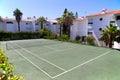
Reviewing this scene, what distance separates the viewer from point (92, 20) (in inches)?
1516

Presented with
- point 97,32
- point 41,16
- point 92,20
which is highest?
point 41,16

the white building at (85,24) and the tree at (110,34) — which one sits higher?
the white building at (85,24)

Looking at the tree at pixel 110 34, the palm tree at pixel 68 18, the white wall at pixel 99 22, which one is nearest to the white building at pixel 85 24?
the white wall at pixel 99 22

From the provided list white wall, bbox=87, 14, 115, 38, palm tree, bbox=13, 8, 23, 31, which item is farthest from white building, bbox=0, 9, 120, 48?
palm tree, bbox=13, 8, 23, 31

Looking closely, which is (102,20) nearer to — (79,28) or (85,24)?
(85,24)

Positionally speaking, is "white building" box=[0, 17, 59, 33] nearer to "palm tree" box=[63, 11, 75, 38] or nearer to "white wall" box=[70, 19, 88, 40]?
"white wall" box=[70, 19, 88, 40]

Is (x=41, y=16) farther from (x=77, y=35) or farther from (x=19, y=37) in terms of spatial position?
(x=77, y=35)

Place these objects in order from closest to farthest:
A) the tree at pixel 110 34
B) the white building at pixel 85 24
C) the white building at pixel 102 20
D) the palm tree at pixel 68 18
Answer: the tree at pixel 110 34 < the white building at pixel 102 20 < the white building at pixel 85 24 < the palm tree at pixel 68 18

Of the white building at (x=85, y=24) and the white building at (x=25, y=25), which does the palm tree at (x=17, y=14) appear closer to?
the white building at (x=25, y=25)

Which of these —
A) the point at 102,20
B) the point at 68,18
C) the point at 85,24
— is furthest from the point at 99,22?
the point at 68,18

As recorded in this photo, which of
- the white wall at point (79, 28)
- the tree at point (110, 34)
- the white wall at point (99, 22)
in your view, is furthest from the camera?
the white wall at point (79, 28)

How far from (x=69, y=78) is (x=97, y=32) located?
29244 mm

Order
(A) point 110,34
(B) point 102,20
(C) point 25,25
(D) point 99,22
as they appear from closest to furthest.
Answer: (A) point 110,34 → (B) point 102,20 → (D) point 99,22 → (C) point 25,25

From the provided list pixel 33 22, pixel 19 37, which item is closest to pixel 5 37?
pixel 19 37
